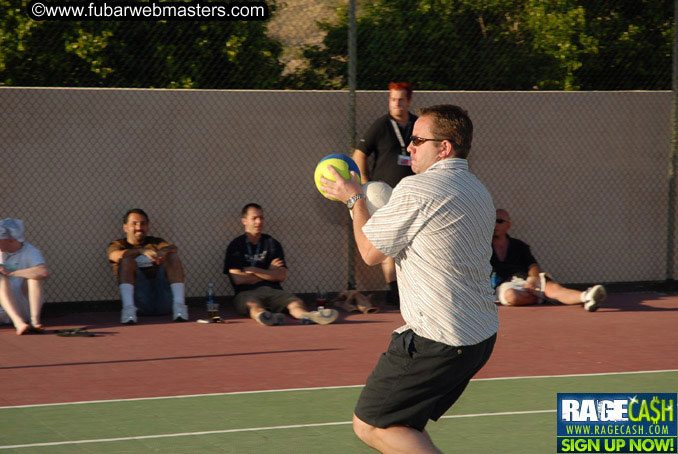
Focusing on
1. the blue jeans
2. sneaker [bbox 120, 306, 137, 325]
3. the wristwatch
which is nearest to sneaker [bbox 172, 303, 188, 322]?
the blue jeans

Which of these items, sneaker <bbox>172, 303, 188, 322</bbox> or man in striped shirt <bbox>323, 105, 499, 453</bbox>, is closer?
man in striped shirt <bbox>323, 105, 499, 453</bbox>

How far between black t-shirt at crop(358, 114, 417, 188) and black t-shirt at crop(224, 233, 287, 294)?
55.2 inches

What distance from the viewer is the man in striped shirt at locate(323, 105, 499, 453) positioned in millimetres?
4164

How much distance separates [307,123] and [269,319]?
2.74m

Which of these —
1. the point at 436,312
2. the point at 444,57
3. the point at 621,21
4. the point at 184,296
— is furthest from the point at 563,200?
the point at 436,312

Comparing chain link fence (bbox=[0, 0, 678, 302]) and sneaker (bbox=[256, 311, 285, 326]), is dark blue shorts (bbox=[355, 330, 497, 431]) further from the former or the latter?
chain link fence (bbox=[0, 0, 678, 302])

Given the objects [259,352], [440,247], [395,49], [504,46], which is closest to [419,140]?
[440,247]

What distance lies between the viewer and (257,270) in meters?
11.0

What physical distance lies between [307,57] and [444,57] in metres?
2.16

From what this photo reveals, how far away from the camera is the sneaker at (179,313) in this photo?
1055 centimetres

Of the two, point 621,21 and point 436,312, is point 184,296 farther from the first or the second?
point 621,21

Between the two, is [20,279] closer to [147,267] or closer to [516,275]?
[147,267]

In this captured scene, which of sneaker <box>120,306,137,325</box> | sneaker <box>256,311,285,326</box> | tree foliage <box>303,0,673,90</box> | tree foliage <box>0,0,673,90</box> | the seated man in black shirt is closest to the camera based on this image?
sneaker <box>256,311,285,326</box>

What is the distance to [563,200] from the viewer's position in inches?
506
